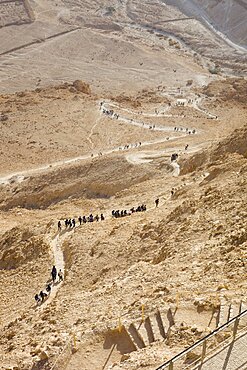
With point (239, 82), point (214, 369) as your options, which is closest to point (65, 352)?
point (214, 369)

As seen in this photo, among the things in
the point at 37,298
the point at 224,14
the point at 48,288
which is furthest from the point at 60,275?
the point at 224,14

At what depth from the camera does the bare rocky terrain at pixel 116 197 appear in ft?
40.4

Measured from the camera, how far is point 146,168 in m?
34.2

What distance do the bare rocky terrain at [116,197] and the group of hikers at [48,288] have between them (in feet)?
0.92

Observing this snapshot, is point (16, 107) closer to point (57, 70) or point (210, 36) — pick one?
point (57, 70)

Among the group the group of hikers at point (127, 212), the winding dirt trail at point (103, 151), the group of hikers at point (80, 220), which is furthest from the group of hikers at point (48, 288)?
the winding dirt trail at point (103, 151)

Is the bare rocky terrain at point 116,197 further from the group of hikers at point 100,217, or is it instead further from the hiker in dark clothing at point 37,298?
the group of hikers at point 100,217

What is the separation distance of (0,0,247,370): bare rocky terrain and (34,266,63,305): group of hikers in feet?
0.92

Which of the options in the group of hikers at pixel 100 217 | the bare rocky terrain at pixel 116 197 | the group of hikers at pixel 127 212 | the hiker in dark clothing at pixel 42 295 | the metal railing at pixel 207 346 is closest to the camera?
the metal railing at pixel 207 346

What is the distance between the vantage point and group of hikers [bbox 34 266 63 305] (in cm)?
1792

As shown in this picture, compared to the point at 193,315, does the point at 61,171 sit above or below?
below

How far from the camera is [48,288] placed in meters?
18.6

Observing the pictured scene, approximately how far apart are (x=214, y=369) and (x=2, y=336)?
8.42m

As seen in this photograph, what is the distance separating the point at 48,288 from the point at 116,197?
42.1ft
